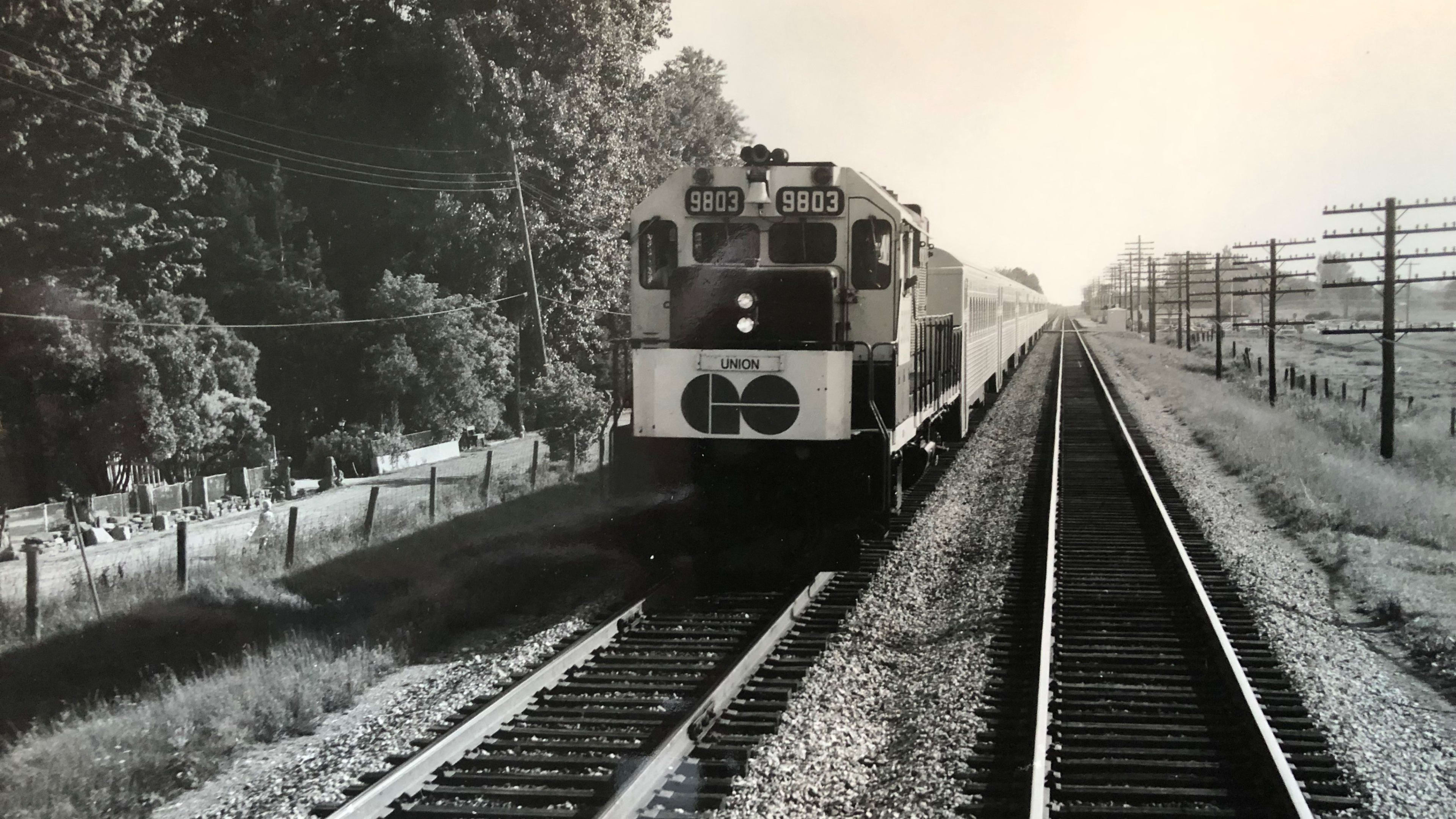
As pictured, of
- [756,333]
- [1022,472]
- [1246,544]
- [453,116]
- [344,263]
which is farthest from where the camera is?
[344,263]

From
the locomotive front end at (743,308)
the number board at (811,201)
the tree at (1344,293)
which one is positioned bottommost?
the locomotive front end at (743,308)

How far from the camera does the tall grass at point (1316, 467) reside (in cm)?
1300

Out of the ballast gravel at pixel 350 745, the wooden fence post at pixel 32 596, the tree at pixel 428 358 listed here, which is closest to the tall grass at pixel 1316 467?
the ballast gravel at pixel 350 745

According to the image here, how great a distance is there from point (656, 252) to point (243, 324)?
2471 cm

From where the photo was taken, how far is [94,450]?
24.8 metres

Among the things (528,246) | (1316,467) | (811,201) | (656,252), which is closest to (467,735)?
(656,252)

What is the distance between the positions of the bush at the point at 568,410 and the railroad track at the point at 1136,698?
13167 millimetres

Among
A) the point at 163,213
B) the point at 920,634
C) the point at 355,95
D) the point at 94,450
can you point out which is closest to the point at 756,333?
the point at 920,634

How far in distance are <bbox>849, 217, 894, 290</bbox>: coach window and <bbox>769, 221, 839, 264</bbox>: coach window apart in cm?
18

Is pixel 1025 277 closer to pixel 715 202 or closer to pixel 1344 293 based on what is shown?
pixel 1344 293

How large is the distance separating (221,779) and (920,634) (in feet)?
15.7

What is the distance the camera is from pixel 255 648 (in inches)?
341

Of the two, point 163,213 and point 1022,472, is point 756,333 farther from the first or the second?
point 163,213

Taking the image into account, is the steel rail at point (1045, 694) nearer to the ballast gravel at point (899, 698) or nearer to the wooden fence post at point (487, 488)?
the ballast gravel at point (899, 698)
